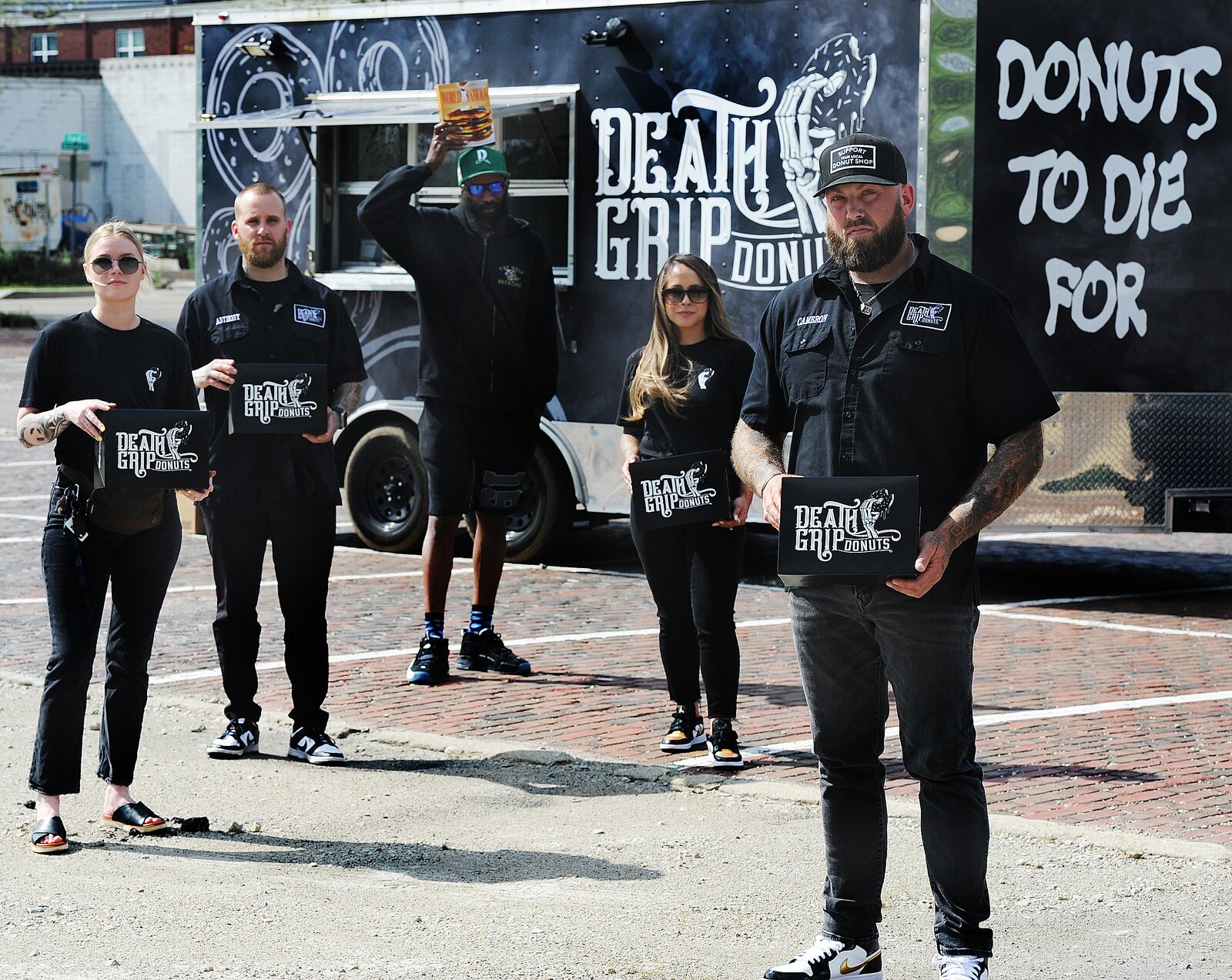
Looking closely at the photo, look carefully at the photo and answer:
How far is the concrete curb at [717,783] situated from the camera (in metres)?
5.73

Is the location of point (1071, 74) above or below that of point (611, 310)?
above

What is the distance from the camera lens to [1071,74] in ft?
32.8

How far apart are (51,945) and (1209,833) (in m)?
3.61

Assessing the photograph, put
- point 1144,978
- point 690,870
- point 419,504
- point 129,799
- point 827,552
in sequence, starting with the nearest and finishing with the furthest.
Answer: point 827,552
point 1144,978
point 690,870
point 129,799
point 419,504

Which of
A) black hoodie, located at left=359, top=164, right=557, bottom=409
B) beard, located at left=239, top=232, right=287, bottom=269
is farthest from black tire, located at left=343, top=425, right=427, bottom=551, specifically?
beard, located at left=239, top=232, right=287, bottom=269

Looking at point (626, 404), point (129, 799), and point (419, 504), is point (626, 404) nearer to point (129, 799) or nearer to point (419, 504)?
point (129, 799)

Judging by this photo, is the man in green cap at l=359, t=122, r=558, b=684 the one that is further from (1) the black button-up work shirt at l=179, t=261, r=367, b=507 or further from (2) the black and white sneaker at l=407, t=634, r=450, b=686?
(1) the black button-up work shirt at l=179, t=261, r=367, b=507

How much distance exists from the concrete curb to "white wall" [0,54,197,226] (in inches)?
1962

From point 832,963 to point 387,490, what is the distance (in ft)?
26.8

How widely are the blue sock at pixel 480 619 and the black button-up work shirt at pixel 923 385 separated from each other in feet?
14.3

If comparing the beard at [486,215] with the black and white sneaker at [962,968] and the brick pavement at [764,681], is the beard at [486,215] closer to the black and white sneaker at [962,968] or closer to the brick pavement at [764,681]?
the brick pavement at [764,681]

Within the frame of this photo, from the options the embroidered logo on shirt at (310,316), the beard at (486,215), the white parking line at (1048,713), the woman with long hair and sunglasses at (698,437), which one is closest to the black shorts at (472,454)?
the beard at (486,215)

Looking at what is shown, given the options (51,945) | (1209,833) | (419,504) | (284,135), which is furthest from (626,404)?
(284,135)

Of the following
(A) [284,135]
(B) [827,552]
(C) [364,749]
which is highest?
(A) [284,135]
